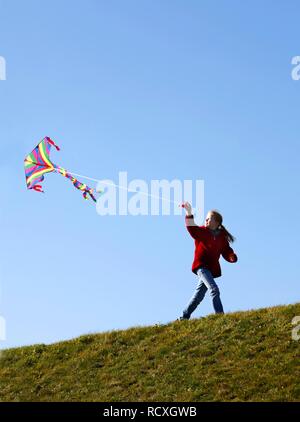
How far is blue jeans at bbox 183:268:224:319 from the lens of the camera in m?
19.3

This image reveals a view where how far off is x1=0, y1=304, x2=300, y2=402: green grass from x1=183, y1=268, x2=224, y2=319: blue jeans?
353 mm

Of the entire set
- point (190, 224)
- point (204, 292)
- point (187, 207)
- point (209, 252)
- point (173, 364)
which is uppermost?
point (187, 207)

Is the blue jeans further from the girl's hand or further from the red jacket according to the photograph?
the girl's hand

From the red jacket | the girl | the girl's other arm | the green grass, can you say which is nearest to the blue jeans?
the girl

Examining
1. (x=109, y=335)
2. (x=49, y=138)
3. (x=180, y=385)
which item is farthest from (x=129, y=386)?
(x=49, y=138)

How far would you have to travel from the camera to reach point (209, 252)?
64.2 ft

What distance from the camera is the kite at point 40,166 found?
20.4m

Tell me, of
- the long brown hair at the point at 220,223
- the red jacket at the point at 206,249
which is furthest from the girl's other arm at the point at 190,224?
the long brown hair at the point at 220,223

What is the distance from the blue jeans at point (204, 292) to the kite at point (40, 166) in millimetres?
4180

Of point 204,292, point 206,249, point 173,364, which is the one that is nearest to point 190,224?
point 206,249

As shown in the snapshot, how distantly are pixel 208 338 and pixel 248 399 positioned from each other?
10.7 ft

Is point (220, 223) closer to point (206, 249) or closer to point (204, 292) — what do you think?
point (206, 249)

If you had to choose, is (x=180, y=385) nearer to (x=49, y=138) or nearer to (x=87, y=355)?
(x=87, y=355)

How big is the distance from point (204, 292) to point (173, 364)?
2.77 m
